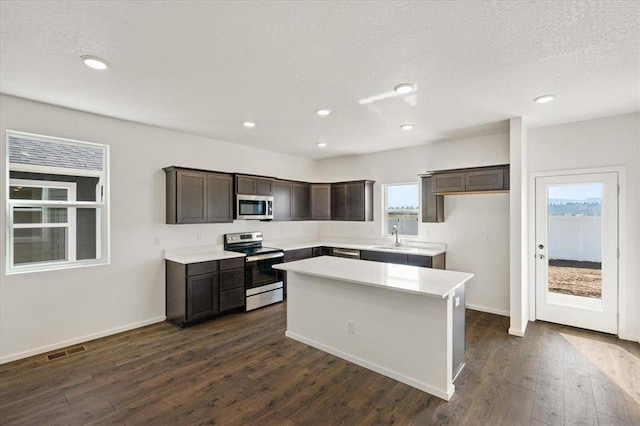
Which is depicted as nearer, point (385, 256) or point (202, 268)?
point (202, 268)

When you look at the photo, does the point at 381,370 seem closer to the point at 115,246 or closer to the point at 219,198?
the point at 219,198

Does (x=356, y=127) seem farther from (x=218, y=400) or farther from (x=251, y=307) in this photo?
(x=218, y=400)

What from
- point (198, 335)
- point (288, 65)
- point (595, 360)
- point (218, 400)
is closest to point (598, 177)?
point (595, 360)

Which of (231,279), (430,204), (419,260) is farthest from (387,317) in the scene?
(430,204)

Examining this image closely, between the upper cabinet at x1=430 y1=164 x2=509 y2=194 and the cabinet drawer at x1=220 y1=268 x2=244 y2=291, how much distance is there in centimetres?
325

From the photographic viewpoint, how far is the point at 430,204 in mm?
4961

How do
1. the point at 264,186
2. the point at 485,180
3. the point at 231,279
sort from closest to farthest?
the point at 485,180 < the point at 231,279 < the point at 264,186

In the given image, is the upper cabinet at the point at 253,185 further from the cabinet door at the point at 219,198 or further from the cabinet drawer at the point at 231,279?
the cabinet drawer at the point at 231,279

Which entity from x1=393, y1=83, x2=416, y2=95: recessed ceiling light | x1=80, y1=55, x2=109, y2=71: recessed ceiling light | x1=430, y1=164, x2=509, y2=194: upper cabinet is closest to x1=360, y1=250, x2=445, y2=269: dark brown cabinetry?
x1=430, y1=164, x2=509, y2=194: upper cabinet

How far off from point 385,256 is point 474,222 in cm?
147

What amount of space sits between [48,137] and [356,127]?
361 centimetres

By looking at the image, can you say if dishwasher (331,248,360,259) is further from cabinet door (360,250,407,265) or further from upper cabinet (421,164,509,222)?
upper cabinet (421,164,509,222)

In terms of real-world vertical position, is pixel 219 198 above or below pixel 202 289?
above

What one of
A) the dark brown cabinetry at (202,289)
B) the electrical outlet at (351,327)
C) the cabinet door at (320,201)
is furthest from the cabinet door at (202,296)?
the cabinet door at (320,201)
